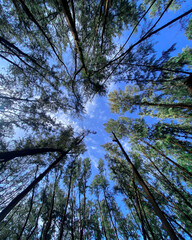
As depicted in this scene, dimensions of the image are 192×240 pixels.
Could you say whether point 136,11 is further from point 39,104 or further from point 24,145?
point 24,145

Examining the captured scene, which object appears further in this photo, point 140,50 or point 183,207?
point 183,207

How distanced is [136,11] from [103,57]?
201 cm

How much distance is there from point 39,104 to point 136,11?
6194 mm

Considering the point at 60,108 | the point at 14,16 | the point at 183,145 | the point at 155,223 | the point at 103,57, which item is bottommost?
the point at 155,223

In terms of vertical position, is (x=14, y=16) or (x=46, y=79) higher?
(x=46, y=79)

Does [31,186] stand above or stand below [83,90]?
below

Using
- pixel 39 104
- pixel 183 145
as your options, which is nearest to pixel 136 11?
pixel 39 104

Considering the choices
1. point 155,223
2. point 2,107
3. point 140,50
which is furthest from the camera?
point 155,223

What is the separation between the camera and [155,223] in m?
6.41

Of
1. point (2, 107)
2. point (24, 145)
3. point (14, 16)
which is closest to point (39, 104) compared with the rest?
point (2, 107)

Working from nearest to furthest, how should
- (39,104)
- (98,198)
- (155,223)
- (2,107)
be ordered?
1. (2,107)
2. (39,104)
3. (155,223)
4. (98,198)

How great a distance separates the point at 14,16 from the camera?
3.13 m

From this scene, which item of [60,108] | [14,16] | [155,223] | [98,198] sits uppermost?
[60,108]

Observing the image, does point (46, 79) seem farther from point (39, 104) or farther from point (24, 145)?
point (24, 145)
